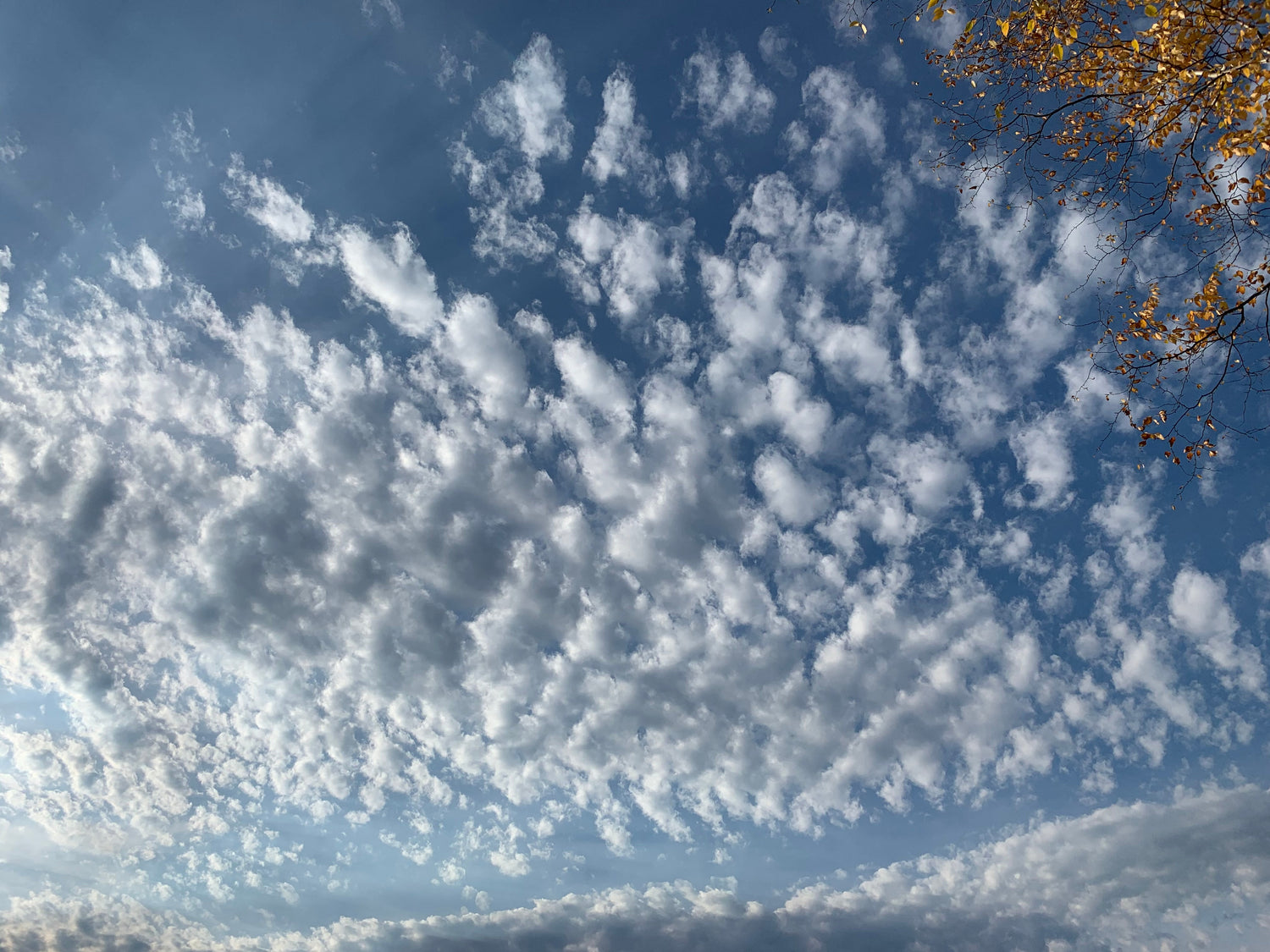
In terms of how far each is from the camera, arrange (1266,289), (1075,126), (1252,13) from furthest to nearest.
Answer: (1075,126) < (1266,289) < (1252,13)

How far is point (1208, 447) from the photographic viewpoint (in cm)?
1577

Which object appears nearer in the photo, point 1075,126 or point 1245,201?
point 1245,201

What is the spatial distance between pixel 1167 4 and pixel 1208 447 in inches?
434

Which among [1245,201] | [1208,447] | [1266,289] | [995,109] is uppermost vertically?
[995,109]

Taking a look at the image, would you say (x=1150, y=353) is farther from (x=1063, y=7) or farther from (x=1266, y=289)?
(x=1063, y=7)

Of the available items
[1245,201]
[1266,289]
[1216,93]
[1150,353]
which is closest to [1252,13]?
[1216,93]

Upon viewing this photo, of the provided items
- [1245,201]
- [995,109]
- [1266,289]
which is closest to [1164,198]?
[1245,201]

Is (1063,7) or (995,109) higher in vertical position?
(1063,7)

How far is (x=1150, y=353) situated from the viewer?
50.4ft

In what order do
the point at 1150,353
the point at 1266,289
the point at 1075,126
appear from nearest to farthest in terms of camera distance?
the point at 1266,289 → the point at 1150,353 → the point at 1075,126

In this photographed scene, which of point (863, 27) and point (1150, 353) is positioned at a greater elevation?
point (863, 27)

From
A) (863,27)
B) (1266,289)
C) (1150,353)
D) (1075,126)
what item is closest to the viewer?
(1266,289)

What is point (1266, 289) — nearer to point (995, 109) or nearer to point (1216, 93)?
point (1216, 93)

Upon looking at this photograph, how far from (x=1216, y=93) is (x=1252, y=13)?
160 cm
